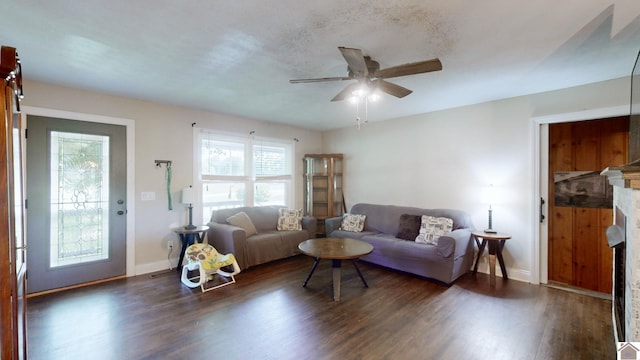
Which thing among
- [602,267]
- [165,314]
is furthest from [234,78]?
[602,267]

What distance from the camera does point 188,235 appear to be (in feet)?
13.2

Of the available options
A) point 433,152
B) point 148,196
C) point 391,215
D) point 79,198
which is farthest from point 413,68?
point 79,198

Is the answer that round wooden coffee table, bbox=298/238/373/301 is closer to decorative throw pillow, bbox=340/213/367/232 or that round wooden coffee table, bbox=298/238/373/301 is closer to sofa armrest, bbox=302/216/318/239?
decorative throw pillow, bbox=340/213/367/232

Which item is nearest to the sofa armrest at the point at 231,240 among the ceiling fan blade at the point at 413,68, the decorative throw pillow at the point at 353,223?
the decorative throw pillow at the point at 353,223

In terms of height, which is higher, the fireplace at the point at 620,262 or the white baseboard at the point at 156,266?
the fireplace at the point at 620,262

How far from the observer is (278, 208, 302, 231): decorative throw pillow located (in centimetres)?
486

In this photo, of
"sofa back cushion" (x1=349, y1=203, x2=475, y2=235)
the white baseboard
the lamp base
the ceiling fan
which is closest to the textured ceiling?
the ceiling fan

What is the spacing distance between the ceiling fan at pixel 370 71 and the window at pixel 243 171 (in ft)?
8.79

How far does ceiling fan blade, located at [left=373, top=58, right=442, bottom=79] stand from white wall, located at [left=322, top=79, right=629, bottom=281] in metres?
2.38

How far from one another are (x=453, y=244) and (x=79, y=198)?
465 centimetres

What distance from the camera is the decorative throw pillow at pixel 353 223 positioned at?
4.76 metres

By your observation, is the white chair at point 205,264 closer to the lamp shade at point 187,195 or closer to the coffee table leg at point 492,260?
the lamp shade at point 187,195

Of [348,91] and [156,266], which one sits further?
[156,266]

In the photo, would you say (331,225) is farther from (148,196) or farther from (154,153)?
(154,153)
